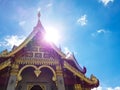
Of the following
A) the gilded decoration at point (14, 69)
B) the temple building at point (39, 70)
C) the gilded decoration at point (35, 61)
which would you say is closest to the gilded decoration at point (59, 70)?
the temple building at point (39, 70)

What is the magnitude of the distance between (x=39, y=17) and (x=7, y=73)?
18.8 ft

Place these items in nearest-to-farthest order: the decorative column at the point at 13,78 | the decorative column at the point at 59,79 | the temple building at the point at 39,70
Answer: the decorative column at the point at 13,78 → the decorative column at the point at 59,79 → the temple building at the point at 39,70

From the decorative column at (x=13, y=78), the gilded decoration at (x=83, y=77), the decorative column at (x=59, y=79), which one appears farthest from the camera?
the gilded decoration at (x=83, y=77)

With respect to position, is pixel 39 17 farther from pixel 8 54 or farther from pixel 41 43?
pixel 8 54

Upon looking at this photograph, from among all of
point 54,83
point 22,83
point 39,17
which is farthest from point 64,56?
point 39,17

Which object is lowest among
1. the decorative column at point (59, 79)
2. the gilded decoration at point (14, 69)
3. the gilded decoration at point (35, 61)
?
the decorative column at point (59, 79)

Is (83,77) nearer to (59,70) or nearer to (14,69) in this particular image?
(59,70)

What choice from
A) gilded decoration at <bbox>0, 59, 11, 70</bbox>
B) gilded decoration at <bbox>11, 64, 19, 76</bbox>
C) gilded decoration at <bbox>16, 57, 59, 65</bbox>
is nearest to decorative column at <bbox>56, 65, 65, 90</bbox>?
gilded decoration at <bbox>16, 57, 59, 65</bbox>

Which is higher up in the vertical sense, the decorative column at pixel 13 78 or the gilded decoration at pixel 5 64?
the gilded decoration at pixel 5 64

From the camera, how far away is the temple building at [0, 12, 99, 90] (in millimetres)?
12844

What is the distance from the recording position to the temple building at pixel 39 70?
1284 centimetres

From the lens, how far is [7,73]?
515 inches

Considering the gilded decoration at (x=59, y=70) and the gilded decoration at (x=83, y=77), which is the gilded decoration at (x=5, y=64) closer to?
the gilded decoration at (x=59, y=70)

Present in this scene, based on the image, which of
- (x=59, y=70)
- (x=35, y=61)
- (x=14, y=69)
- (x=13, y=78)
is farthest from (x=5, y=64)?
(x=59, y=70)
